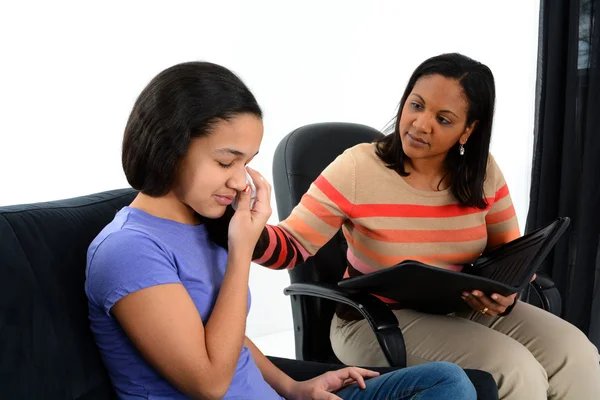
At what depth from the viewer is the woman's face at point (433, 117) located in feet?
5.99

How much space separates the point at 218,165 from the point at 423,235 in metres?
0.83

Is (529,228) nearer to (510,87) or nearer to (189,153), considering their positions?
(510,87)

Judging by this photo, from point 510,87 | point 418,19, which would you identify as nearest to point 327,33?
point 418,19

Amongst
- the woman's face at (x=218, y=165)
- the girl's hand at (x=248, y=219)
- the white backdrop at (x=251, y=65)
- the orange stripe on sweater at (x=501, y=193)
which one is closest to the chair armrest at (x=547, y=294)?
the orange stripe on sweater at (x=501, y=193)

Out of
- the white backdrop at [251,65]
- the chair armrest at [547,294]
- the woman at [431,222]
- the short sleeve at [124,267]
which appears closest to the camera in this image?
the short sleeve at [124,267]

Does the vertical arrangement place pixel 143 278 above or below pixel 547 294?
above

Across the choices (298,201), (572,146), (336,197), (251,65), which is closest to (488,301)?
(336,197)

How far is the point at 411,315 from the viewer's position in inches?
70.3

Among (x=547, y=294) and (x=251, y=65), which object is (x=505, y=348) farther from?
(x=251, y=65)

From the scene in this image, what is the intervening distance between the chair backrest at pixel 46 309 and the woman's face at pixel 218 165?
229mm

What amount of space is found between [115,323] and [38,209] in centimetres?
27

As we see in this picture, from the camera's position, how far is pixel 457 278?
152cm

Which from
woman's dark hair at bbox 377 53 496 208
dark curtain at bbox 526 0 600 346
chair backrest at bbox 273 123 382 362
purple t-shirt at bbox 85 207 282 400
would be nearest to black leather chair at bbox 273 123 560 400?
chair backrest at bbox 273 123 382 362

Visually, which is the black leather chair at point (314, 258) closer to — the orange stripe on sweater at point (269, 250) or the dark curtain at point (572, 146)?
the orange stripe on sweater at point (269, 250)
